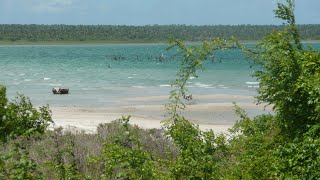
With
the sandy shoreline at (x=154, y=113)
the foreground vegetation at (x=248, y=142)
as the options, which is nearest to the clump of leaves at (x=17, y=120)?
the foreground vegetation at (x=248, y=142)

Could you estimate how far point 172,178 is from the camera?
23.2ft

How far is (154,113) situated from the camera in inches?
1286

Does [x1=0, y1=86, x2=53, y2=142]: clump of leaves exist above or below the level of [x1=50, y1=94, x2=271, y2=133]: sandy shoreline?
above

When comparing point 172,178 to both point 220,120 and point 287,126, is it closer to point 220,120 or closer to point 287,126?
point 287,126

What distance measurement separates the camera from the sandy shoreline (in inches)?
1106

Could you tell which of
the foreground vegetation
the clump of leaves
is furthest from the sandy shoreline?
the foreground vegetation

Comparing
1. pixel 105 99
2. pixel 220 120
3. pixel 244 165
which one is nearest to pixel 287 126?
Answer: pixel 244 165

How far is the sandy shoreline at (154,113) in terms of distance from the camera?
28094mm

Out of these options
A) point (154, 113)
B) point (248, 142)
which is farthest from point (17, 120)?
point (154, 113)

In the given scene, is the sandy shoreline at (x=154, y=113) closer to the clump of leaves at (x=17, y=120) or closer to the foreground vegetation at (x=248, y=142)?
the clump of leaves at (x=17, y=120)

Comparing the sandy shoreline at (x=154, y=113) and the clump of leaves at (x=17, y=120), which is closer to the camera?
the clump of leaves at (x=17, y=120)

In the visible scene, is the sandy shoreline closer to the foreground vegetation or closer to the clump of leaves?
the clump of leaves

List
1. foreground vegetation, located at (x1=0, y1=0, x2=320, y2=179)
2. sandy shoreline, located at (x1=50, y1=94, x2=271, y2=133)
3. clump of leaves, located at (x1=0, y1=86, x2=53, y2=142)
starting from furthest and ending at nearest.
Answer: sandy shoreline, located at (x1=50, y1=94, x2=271, y2=133), clump of leaves, located at (x1=0, y1=86, x2=53, y2=142), foreground vegetation, located at (x1=0, y1=0, x2=320, y2=179)

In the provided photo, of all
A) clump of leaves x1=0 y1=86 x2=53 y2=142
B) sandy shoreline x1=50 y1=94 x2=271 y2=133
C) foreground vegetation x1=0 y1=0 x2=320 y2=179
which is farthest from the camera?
sandy shoreline x1=50 y1=94 x2=271 y2=133
